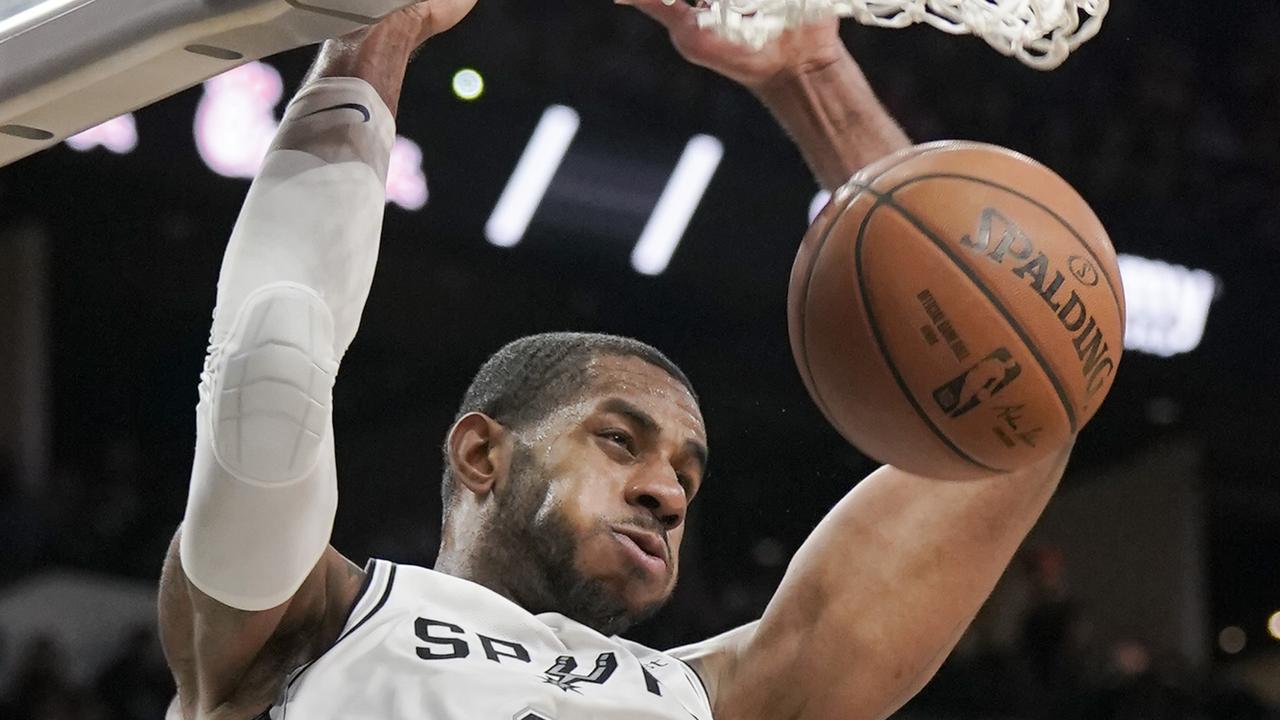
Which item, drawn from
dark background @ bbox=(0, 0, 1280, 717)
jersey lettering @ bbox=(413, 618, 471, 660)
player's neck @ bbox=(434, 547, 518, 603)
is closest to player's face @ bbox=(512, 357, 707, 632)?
player's neck @ bbox=(434, 547, 518, 603)

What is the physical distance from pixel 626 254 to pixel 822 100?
543 centimetres

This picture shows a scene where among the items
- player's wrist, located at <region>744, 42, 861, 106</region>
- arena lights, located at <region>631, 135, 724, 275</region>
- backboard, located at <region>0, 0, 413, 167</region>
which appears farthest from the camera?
arena lights, located at <region>631, 135, 724, 275</region>

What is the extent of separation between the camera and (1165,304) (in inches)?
331

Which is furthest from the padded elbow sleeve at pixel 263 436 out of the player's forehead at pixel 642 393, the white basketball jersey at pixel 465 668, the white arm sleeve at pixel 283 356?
the player's forehead at pixel 642 393

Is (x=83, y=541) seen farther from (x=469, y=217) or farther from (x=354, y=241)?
(x=354, y=241)

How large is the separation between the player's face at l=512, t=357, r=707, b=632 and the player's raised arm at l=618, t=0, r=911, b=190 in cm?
41

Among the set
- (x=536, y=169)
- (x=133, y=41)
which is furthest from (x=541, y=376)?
(x=536, y=169)

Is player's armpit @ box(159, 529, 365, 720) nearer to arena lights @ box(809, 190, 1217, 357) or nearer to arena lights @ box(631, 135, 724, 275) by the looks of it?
arena lights @ box(631, 135, 724, 275)

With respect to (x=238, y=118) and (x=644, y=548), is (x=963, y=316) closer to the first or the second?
(x=644, y=548)

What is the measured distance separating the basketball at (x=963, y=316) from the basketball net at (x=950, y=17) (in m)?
0.15

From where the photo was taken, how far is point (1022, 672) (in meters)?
7.48

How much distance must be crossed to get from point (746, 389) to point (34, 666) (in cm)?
390

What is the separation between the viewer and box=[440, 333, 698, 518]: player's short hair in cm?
248

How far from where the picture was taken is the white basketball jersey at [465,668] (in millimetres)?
2018
